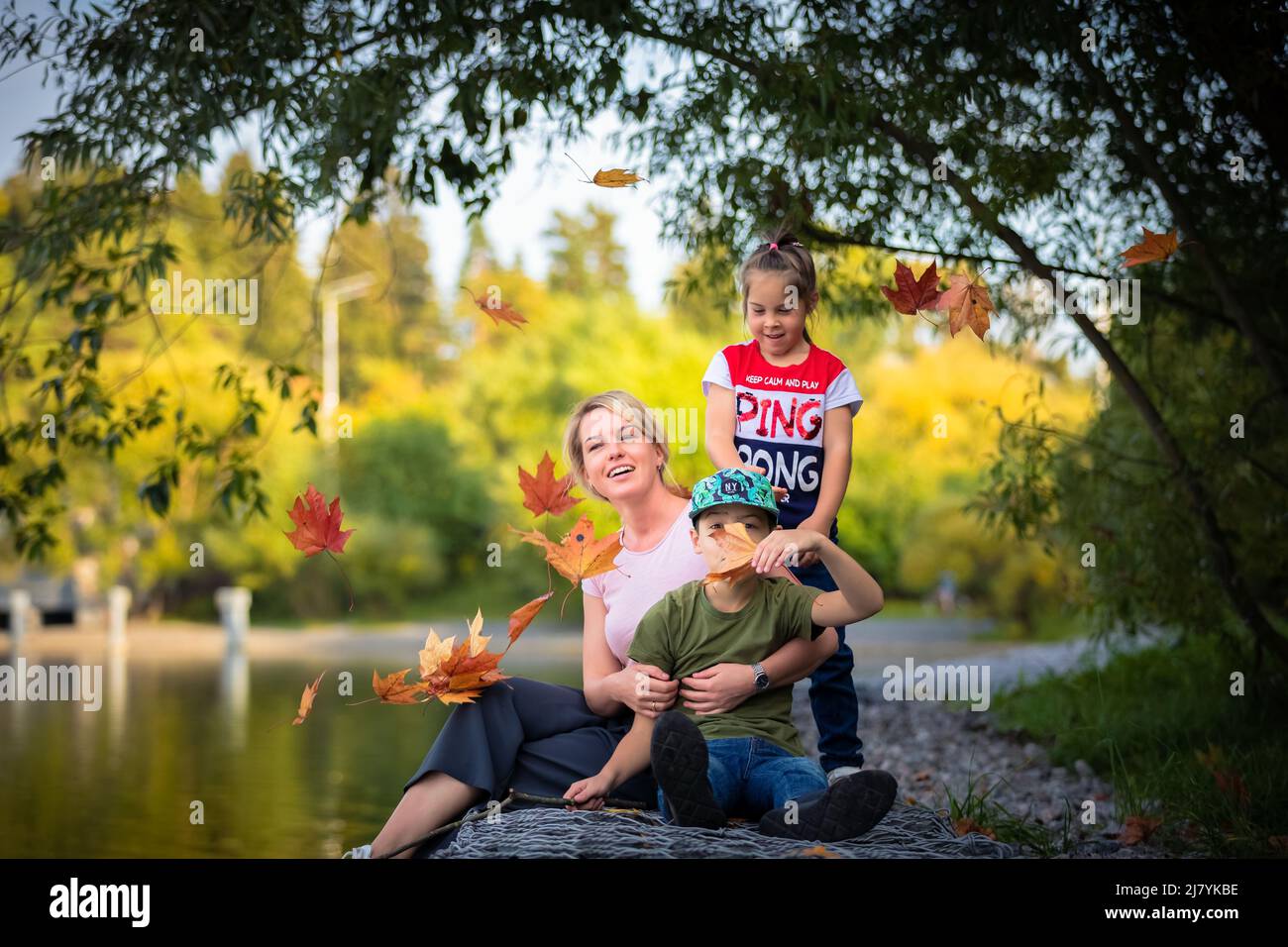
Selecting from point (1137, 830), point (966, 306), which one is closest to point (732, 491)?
point (966, 306)

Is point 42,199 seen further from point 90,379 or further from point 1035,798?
point 1035,798

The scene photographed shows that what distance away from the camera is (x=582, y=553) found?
11.4 ft

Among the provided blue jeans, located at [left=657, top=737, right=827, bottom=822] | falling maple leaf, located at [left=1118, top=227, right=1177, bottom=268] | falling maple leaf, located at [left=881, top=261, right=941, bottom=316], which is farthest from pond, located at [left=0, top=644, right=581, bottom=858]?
falling maple leaf, located at [left=1118, top=227, right=1177, bottom=268]

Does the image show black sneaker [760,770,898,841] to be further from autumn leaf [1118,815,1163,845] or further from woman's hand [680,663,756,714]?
autumn leaf [1118,815,1163,845]

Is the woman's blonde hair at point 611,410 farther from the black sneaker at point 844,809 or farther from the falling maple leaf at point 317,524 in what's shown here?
the black sneaker at point 844,809

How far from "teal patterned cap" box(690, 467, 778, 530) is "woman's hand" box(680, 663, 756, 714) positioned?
0.40 meters

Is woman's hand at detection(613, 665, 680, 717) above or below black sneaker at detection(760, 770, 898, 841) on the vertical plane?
above

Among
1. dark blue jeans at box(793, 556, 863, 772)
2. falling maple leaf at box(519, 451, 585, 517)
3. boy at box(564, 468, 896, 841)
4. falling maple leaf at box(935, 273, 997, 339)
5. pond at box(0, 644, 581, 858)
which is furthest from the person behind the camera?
pond at box(0, 644, 581, 858)

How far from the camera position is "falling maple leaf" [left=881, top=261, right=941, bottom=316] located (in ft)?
12.5

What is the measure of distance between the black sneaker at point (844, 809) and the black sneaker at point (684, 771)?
169mm

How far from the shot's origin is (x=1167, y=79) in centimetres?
519

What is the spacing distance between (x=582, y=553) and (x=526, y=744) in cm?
55

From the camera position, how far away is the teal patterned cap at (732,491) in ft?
10.7
